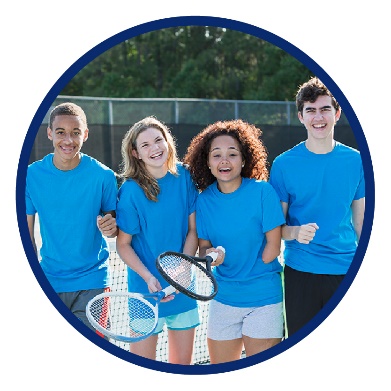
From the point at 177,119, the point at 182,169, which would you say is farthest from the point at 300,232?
the point at 177,119

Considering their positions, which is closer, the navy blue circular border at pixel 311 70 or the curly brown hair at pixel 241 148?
the curly brown hair at pixel 241 148

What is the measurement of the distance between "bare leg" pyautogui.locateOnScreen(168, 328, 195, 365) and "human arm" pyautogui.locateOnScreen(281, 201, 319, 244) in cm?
58

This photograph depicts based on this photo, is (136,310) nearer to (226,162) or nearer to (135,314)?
(135,314)

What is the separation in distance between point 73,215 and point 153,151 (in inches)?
17.4

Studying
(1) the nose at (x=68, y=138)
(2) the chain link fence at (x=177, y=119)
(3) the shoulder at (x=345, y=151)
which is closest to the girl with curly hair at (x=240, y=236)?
(3) the shoulder at (x=345, y=151)

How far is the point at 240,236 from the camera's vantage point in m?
2.98

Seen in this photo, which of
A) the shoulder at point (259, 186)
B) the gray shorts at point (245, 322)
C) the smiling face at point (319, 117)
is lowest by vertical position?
the gray shorts at point (245, 322)

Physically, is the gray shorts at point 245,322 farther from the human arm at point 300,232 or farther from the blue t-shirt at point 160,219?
the human arm at point 300,232

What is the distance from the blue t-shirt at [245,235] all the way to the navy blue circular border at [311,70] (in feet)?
1.05

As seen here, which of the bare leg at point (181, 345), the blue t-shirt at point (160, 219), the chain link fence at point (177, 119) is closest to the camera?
the blue t-shirt at point (160, 219)

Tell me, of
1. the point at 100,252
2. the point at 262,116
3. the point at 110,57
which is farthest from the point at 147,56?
the point at 100,252

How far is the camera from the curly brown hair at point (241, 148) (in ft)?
10.0

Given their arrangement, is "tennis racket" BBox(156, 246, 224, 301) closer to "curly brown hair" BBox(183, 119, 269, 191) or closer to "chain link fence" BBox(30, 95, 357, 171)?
"curly brown hair" BBox(183, 119, 269, 191)

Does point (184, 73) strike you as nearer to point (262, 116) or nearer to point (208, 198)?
point (262, 116)
